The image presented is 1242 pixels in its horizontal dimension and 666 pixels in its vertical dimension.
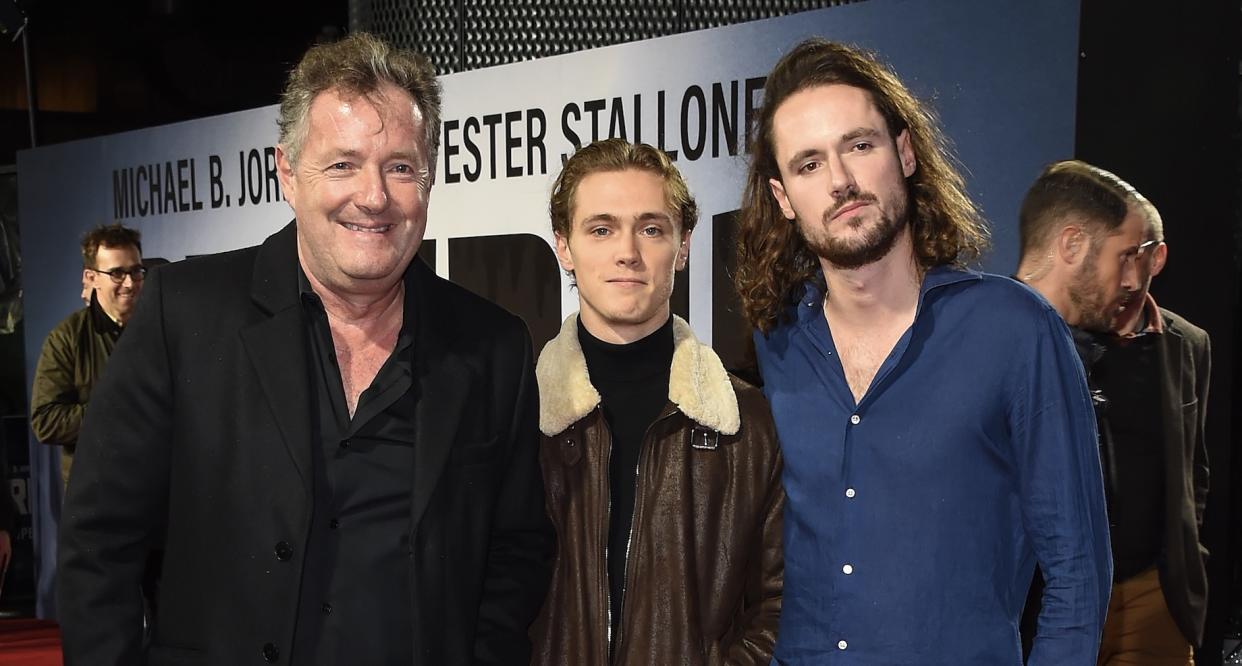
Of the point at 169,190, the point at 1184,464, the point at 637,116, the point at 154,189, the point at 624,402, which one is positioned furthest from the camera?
the point at 154,189

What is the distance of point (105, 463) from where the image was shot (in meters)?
2.05

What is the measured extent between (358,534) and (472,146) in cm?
285

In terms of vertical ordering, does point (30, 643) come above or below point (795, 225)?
below

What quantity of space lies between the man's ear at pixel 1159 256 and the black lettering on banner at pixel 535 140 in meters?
2.05

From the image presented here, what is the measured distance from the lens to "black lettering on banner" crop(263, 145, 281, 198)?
18.1 ft

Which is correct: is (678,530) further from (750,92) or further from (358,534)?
(750,92)

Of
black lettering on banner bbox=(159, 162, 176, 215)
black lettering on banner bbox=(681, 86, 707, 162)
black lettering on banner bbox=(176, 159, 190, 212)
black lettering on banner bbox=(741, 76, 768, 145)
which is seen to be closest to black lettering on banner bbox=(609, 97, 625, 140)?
black lettering on banner bbox=(681, 86, 707, 162)

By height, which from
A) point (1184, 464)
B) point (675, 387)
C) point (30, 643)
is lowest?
point (30, 643)

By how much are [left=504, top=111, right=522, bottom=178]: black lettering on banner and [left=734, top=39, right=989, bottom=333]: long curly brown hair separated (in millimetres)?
2084

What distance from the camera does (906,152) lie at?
2.35 m

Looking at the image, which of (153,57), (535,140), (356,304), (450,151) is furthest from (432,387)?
(153,57)

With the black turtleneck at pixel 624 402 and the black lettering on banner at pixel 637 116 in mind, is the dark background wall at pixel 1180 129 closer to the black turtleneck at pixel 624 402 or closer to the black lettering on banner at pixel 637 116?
the black turtleneck at pixel 624 402

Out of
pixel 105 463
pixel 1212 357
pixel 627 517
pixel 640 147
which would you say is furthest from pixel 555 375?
pixel 1212 357

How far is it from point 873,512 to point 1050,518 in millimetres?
284
